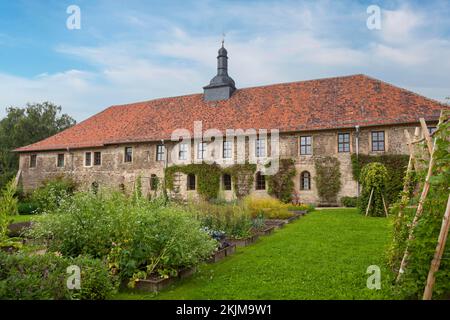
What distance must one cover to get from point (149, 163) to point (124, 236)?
19725 millimetres

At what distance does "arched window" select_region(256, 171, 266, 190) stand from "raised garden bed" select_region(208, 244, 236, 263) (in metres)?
13.9

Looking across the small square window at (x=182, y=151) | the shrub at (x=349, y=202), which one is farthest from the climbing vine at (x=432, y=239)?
the small square window at (x=182, y=151)

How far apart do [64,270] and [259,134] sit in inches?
728

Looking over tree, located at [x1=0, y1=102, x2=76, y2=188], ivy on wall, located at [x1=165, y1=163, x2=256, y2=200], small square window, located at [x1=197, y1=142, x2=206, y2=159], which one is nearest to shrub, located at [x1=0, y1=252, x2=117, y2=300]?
ivy on wall, located at [x1=165, y1=163, x2=256, y2=200]

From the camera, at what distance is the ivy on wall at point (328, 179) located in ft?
66.6

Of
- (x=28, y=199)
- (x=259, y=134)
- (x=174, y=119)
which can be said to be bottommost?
(x=28, y=199)

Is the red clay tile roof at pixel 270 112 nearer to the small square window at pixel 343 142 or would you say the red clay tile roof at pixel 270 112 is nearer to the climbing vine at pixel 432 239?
the small square window at pixel 343 142

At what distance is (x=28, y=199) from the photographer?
25.8 meters

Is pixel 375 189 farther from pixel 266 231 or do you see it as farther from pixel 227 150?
pixel 227 150

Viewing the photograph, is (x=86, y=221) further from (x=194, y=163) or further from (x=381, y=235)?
(x=194, y=163)
